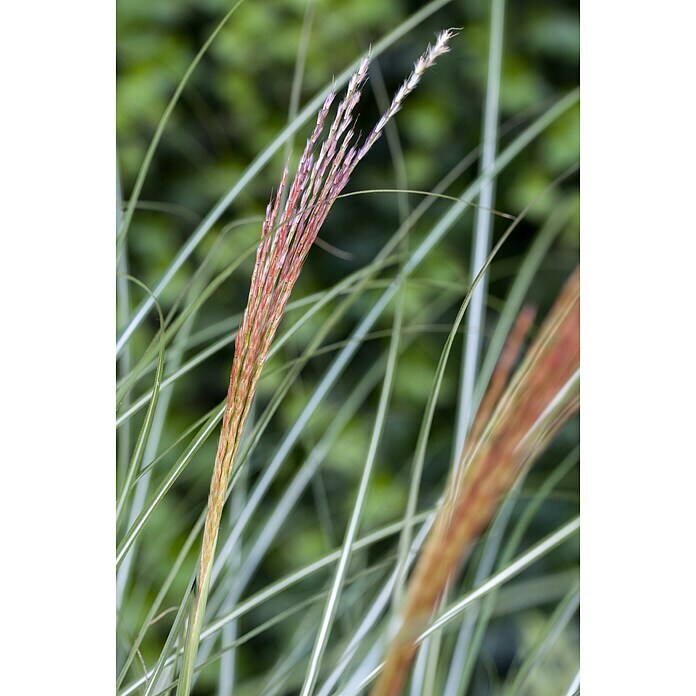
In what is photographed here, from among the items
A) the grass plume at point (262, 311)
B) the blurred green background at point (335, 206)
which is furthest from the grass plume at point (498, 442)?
the grass plume at point (262, 311)

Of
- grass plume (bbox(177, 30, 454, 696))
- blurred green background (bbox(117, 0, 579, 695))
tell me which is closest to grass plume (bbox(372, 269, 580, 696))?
blurred green background (bbox(117, 0, 579, 695))

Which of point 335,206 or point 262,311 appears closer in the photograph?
point 262,311

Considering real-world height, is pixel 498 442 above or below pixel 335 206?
below

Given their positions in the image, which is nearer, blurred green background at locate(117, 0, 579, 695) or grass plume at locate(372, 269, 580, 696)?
grass plume at locate(372, 269, 580, 696)

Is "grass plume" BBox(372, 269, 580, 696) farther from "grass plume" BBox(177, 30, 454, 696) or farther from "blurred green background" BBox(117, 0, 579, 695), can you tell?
Result: "grass plume" BBox(177, 30, 454, 696)
